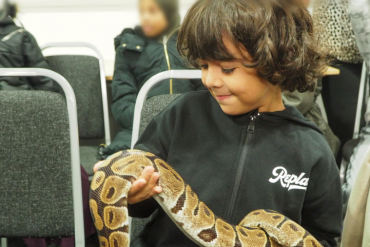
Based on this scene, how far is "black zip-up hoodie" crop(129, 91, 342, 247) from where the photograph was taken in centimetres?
103

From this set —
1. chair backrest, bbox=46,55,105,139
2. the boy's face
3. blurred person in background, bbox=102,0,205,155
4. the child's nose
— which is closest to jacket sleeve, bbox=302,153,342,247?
the boy's face

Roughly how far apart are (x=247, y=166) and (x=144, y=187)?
0.98 feet

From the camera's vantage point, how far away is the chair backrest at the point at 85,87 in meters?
2.43

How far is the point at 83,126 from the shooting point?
7.97 ft

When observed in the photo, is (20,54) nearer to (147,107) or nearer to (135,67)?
(135,67)

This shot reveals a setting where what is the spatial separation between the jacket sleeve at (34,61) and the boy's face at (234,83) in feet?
4.54

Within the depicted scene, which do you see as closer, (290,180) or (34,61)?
(290,180)

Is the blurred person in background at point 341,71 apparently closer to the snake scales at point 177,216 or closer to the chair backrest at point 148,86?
the chair backrest at point 148,86

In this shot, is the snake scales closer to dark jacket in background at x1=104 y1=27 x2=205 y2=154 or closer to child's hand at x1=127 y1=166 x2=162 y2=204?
child's hand at x1=127 y1=166 x2=162 y2=204

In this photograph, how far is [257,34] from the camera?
91cm

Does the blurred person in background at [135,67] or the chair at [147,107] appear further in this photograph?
the blurred person in background at [135,67]

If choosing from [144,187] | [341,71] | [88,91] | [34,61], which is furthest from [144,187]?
[341,71]

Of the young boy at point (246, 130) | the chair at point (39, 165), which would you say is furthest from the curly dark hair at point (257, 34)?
the chair at point (39, 165)

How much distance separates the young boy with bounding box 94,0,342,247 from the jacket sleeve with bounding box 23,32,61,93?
121 centimetres
